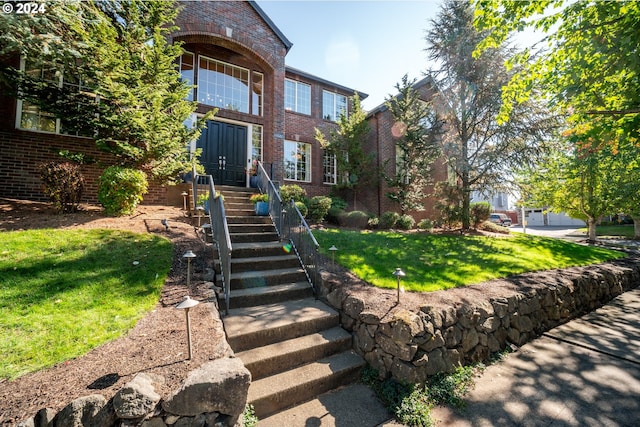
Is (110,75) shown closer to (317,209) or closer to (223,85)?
(223,85)

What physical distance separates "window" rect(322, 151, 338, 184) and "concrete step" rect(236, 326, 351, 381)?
10707 mm

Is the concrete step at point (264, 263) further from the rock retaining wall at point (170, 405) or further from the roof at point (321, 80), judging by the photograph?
the roof at point (321, 80)

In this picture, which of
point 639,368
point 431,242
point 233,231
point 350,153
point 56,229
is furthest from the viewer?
point 350,153

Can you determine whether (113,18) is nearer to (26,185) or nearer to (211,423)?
(26,185)

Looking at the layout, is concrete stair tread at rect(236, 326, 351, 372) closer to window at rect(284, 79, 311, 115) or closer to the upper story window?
window at rect(284, 79, 311, 115)

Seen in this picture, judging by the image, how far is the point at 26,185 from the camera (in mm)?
7113

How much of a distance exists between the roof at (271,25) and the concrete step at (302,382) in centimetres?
1259

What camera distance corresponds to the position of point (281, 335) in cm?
355

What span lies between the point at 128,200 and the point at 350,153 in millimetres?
9275

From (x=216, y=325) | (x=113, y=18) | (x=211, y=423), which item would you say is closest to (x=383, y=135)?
(x=113, y=18)

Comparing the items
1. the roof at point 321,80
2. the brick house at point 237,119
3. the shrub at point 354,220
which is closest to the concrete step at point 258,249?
the brick house at point 237,119

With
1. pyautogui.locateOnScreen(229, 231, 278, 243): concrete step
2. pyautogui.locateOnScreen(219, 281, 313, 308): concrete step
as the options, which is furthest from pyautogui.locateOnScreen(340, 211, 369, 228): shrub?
pyautogui.locateOnScreen(219, 281, 313, 308): concrete step

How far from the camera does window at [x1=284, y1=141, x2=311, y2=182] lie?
13.0 metres

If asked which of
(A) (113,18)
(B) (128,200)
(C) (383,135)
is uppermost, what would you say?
(A) (113,18)
